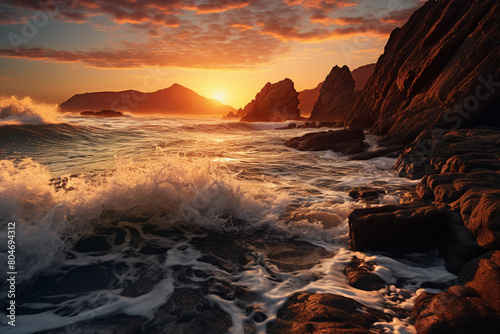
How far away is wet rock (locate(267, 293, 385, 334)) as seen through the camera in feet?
9.75

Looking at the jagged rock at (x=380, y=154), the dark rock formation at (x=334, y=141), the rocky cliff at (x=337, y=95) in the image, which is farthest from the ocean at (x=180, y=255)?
the rocky cliff at (x=337, y=95)

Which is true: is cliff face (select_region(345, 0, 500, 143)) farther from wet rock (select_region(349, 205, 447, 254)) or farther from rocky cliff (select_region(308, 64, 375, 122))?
rocky cliff (select_region(308, 64, 375, 122))

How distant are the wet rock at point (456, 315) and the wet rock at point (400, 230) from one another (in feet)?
5.23

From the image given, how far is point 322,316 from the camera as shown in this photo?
3.17 m

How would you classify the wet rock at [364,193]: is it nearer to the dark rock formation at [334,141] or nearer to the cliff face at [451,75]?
the cliff face at [451,75]

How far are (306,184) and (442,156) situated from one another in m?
4.79

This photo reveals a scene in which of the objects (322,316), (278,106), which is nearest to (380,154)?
(322,316)

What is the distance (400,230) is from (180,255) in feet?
13.5

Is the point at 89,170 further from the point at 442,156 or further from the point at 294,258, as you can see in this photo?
the point at 442,156

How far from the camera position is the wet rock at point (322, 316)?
2971 millimetres

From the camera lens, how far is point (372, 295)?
12.0 feet

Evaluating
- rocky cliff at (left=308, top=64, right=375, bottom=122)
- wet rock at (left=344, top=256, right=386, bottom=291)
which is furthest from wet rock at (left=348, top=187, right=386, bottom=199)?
rocky cliff at (left=308, top=64, right=375, bottom=122)

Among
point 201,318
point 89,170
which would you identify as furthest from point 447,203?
point 89,170

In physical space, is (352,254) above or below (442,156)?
below
